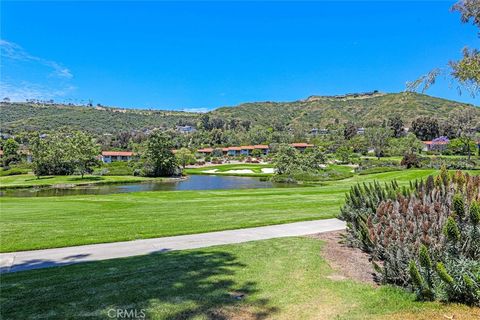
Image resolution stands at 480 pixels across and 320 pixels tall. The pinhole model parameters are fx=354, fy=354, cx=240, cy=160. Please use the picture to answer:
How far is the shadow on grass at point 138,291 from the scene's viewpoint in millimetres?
4254

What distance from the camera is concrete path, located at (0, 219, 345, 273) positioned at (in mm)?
7446

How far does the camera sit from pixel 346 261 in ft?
22.1

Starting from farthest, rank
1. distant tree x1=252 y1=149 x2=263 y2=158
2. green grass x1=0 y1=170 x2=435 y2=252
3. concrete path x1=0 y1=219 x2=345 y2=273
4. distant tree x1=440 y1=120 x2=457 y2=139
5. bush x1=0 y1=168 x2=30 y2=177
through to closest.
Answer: distant tree x1=252 y1=149 x2=263 y2=158 < distant tree x1=440 y1=120 x2=457 y2=139 < bush x1=0 y1=168 x2=30 y2=177 < green grass x1=0 y1=170 x2=435 y2=252 < concrete path x1=0 y1=219 x2=345 y2=273

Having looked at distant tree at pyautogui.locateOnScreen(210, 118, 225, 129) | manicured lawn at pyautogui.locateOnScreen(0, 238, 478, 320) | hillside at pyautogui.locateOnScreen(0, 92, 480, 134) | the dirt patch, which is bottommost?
the dirt patch

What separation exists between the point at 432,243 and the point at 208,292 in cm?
343

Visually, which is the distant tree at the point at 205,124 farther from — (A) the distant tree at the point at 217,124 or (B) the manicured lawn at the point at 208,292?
(B) the manicured lawn at the point at 208,292

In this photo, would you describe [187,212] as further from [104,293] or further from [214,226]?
[104,293]

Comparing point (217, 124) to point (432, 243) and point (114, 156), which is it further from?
point (432, 243)

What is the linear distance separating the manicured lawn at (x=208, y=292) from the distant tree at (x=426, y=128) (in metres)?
112

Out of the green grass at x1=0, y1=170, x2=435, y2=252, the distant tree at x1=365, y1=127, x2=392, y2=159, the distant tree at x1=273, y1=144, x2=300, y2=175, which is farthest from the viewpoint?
the distant tree at x1=365, y1=127, x2=392, y2=159

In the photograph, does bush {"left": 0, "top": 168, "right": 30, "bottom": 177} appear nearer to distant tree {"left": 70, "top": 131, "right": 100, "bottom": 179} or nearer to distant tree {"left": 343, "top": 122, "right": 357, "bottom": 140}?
distant tree {"left": 70, "top": 131, "right": 100, "bottom": 179}

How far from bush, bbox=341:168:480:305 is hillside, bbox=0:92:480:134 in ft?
436

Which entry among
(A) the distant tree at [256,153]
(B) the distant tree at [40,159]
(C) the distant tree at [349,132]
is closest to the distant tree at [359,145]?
(C) the distant tree at [349,132]

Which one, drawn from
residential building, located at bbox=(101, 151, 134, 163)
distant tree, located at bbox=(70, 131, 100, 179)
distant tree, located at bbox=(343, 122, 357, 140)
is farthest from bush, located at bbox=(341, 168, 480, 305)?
distant tree, located at bbox=(343, 122, 357, 140)
